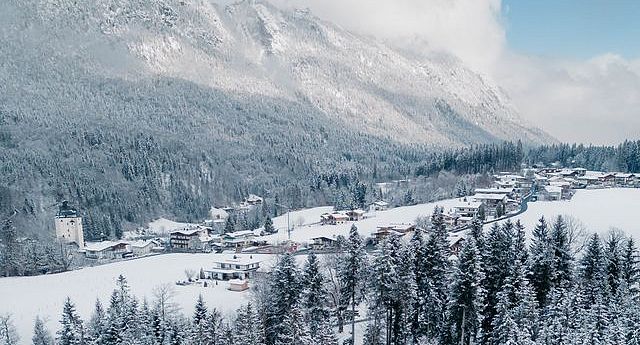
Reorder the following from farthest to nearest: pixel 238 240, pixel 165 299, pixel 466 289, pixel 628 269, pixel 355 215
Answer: pixel 355 215 < pixel 238 240 < pixel 165 299 < pixel 628 269 < pixel 466 289

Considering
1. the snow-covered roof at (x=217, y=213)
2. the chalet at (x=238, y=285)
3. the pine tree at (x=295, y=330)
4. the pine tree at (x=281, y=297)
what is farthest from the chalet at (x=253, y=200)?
the pine tree at (x=295, y=330)

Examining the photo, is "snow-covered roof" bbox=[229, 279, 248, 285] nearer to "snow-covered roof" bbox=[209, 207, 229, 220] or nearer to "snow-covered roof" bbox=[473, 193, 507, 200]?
"snow-covered roof" bbox=[473, 193, 507, 200]

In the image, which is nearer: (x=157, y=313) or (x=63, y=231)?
(x=157, y=313)

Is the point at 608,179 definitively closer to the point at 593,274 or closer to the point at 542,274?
the point at 593,274

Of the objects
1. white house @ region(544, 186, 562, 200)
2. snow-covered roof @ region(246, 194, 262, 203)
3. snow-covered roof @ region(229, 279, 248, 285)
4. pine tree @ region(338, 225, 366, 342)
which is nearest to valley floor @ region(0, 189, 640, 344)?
snow-covered roof @ region(229, 279, 248, 285)

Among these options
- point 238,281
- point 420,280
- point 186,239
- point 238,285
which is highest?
point 420,280

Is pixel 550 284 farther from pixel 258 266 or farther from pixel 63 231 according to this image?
pixel 63 231

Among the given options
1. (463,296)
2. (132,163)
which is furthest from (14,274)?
(132,163)

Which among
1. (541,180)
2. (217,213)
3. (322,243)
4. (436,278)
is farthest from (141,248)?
(541,180)
